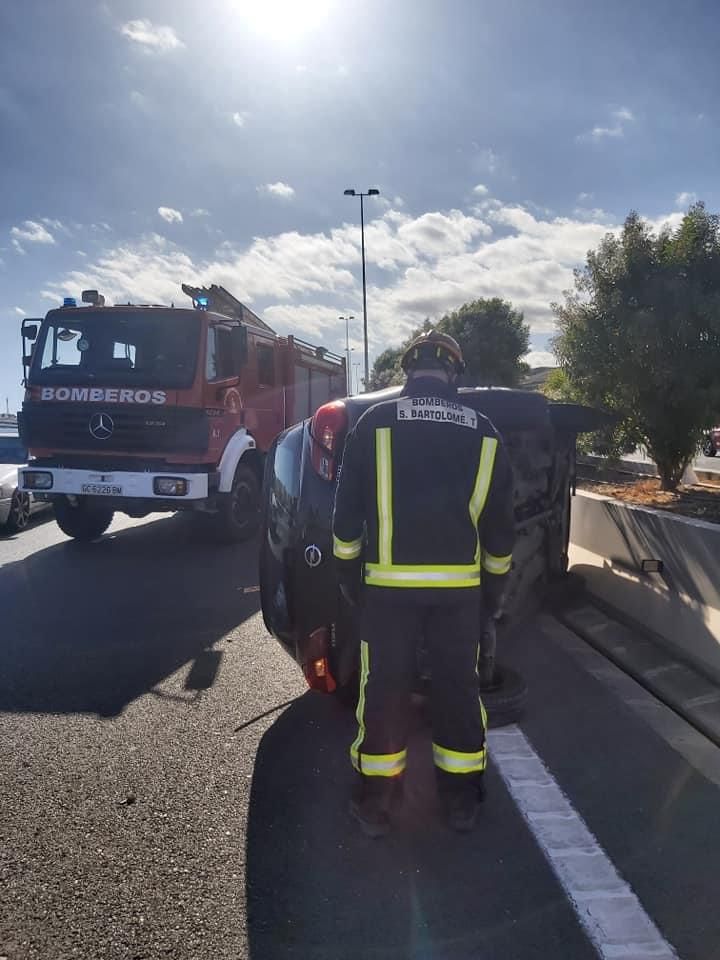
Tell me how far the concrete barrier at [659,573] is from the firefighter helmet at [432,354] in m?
2.15

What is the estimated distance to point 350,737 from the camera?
11.6 ft

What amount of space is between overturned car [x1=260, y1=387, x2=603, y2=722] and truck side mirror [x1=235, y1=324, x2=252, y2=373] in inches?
181

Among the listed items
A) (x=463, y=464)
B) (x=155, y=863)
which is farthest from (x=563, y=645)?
(x=155, y=863)

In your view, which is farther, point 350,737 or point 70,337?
point 70,337

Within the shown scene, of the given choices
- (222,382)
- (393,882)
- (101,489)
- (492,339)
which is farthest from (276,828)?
(492,339)

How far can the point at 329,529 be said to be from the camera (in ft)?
→ 10.8

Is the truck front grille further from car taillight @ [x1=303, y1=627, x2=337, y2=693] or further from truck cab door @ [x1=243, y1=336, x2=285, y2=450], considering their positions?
car taillight @ [x1=303, y1=627, x2=337, y2=693]

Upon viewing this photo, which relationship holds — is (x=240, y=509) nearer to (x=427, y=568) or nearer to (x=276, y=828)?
(x=276, y=828)

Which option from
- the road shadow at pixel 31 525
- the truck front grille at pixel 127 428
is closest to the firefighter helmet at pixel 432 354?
the truck front grille at pixel 127 428

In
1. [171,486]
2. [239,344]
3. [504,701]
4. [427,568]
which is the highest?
[239,344]

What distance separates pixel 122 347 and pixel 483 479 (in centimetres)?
639

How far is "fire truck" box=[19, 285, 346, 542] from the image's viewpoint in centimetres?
775

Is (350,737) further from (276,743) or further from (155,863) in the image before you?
(155,863)

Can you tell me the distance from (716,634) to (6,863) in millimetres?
3635
